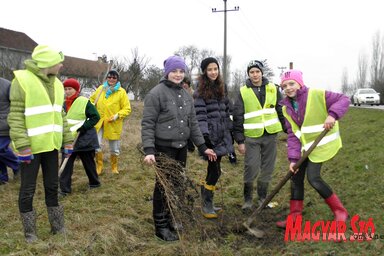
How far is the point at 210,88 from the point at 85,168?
251cm

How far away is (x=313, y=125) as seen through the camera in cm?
411

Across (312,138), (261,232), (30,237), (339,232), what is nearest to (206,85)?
(312,138)

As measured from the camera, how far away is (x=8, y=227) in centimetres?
422

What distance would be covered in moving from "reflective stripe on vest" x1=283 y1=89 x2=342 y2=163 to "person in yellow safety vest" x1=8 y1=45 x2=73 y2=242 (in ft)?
8.60

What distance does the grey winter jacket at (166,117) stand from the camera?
3771 mm

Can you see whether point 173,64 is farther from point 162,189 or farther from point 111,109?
point 111,109

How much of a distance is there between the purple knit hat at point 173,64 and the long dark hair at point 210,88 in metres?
0.76

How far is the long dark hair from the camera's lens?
15.4 feet

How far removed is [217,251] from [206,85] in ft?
6.71

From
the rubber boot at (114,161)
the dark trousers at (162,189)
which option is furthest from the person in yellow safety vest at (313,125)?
the rubber boot at (114,161)

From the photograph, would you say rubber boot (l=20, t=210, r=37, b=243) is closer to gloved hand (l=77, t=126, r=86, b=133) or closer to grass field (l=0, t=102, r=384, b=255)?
grass field (l=0, t=102, r=384, b=255)

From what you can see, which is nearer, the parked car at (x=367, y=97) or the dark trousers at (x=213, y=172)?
the dark trousers at (x=213, y=172)

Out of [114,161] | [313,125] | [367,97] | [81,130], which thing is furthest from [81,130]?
[367,97]

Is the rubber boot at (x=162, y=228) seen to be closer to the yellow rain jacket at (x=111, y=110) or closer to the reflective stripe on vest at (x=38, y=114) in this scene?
the reflective stripe on vest at (x=38, y=114)
